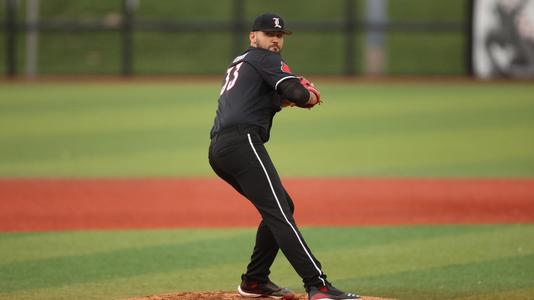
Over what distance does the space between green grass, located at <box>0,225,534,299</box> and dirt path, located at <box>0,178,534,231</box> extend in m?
0.54

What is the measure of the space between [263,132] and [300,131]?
12.5m

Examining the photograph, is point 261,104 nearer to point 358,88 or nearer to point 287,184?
point 287,184

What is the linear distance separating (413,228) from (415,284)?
2550 millimetres

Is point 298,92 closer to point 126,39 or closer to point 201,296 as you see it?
point 201,296

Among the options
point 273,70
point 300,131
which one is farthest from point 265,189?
point 300,131

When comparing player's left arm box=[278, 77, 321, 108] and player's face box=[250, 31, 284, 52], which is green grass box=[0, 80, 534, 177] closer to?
player's face box=[250, 31, 284, 52]

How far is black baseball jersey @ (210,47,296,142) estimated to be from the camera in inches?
270

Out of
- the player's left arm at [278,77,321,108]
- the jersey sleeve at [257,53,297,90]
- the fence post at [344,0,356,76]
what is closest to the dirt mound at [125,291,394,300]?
the player's left arm at [278,77,321,108]

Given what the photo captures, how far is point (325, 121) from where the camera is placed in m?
20.4

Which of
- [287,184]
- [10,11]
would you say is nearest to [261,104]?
[287,184]

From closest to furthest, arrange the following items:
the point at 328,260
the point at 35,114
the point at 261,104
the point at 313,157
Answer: the point at 261,104
the point at 328,260
the point at 313,157
the point at 35,114

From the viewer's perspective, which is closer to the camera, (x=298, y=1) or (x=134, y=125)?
(x=134, y=125)

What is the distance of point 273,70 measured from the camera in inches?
268

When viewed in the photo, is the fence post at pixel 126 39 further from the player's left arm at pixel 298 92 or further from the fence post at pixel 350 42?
the player's left arm at pixel 298 92
